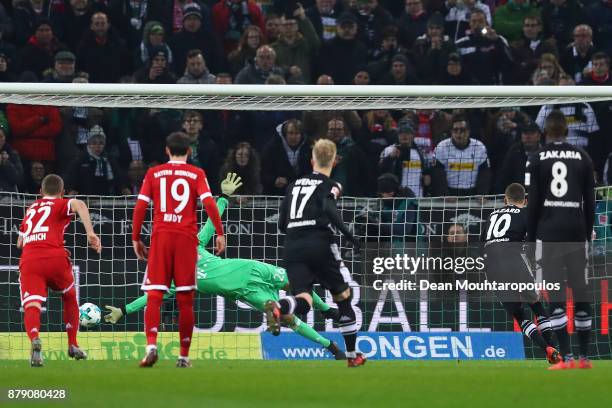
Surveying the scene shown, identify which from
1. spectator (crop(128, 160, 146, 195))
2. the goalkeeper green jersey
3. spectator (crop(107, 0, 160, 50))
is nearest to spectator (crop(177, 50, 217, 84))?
spectator (crop(107, 0, 160, 50))

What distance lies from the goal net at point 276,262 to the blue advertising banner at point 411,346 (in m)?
0.05

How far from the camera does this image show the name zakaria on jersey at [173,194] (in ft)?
35.9

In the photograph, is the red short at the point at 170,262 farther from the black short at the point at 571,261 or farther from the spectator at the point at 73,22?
the spectator at the point at 73,22

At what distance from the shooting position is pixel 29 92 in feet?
46.9

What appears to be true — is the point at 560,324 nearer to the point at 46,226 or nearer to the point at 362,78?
the point at 46,226

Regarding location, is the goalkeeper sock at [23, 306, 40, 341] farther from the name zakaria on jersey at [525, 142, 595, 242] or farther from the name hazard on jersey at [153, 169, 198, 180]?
the name zakaria on jersey at [525, 142, 595, 242]

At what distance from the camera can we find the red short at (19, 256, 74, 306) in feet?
39.9

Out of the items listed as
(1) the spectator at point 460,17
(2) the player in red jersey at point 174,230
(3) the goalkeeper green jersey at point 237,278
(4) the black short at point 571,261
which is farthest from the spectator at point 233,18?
(4) the black short at point 571,261

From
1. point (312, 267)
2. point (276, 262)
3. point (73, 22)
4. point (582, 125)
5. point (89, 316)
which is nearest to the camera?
point (312, 267)

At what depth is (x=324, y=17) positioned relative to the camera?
19.3 meters

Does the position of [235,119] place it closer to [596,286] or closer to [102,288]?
[102,288]

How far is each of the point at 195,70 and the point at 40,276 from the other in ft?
20.5

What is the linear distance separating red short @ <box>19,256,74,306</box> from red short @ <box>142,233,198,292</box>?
1615mm

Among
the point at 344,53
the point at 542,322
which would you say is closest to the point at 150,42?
the point at 344,53
